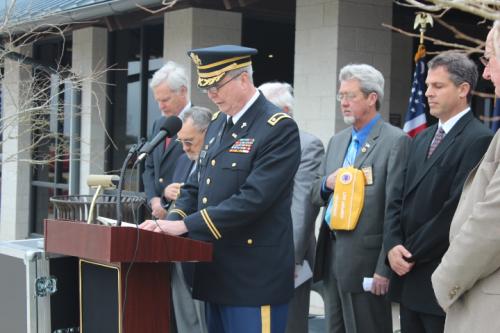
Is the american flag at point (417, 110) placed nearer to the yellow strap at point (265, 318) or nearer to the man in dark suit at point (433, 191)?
the man in dark suit at point (433, 191)

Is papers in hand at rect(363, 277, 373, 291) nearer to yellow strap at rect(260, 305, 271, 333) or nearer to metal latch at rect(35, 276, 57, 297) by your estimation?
yellow strap at rect(260, 305, 271, 333)

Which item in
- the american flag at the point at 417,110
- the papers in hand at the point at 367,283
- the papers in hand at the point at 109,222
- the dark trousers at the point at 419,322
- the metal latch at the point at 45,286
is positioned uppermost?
the american flag at the point at 417,110

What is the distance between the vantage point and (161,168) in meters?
5.63

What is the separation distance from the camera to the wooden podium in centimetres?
319

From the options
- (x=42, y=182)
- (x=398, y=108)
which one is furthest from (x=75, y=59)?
(x=398, y=108)

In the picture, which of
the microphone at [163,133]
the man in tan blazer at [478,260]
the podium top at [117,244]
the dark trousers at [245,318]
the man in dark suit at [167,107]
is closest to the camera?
the man in tan blazer at [478,260]

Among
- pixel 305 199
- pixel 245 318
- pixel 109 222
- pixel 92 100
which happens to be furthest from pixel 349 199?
pixel 92 100

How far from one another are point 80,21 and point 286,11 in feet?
7.83

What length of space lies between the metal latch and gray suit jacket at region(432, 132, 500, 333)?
177cm

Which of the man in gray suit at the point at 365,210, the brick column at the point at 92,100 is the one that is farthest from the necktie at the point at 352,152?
the brick column at the point at 92,100

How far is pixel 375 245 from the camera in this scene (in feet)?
14.3

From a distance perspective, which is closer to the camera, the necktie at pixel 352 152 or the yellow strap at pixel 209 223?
the yellow strap at pixel 209 223

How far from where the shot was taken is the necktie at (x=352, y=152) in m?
4.56

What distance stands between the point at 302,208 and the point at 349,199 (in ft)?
1.75
